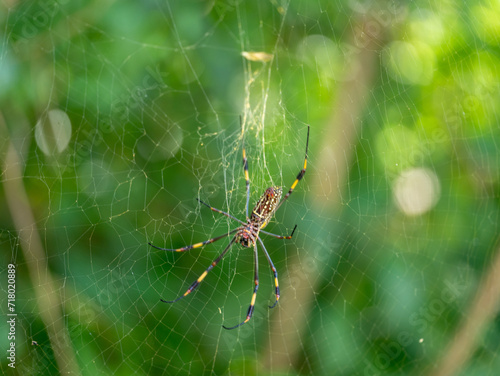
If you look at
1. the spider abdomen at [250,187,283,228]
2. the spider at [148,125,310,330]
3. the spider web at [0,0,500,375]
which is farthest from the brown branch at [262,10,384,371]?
the spider abdomen at [250,187,283,228]

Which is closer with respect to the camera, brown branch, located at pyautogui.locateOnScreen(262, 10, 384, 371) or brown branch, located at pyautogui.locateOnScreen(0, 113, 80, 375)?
brown branch, located at pyautogui.locateOnScreen(0, 113, 80, 375)

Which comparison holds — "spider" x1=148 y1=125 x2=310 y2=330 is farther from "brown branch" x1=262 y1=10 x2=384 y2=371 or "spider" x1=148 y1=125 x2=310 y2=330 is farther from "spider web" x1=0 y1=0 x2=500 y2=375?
"brown branch" x1=262 y1=10 x2=384 y2=371

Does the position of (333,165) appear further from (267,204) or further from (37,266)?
(37,266)

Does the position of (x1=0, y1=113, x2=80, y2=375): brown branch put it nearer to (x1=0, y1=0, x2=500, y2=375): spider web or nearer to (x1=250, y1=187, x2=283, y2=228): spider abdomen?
(x1=0, y1=0, x2=500, y2=375): spider web

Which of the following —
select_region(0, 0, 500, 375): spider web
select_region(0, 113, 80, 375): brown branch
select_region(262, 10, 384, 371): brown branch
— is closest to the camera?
select_region(0, 113, 80, 375): brown branch

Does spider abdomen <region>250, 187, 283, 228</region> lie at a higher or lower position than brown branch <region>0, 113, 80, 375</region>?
higher

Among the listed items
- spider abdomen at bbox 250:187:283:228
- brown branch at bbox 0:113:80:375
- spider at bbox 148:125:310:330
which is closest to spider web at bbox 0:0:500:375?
brown branch at bbox 0:113:80:375

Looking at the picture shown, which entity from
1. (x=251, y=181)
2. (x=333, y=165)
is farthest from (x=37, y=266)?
(x=333, y=165)

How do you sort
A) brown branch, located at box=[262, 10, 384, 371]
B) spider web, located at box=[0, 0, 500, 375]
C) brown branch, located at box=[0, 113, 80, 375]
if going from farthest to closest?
brown branch, located at box=[262, 10, 384, 371] → spider web, located at box=[0, 0, 500, 375] → brown branch, located at box=[0, 113, 80, 375]
